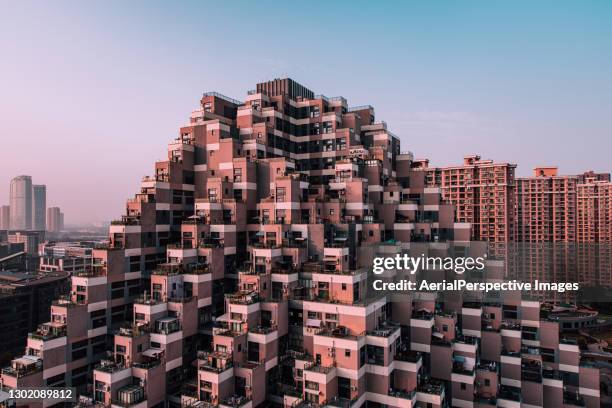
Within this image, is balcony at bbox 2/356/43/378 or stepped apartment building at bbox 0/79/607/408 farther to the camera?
stepped apartment building at bbox 0/79/607/408

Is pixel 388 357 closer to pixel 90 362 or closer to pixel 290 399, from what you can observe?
pixel 290 399

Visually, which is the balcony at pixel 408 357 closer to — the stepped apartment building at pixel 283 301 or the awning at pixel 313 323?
Answer: the stepped apartment building at pixel 283 301

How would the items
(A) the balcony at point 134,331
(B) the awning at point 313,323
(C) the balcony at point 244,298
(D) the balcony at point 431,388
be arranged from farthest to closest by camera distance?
(C) the balcony at point 244,298, (B) the awning at point 313,323, (A) the balcony at point 134,331, (D) the balcony at point 431,388

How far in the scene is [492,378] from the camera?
51.8 metres

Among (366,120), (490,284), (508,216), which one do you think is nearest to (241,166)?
(366,120)

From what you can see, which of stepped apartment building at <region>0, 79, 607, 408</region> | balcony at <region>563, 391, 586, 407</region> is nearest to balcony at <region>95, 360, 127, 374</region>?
stepped apartment building at <region>0, 79, 607, 408</region>

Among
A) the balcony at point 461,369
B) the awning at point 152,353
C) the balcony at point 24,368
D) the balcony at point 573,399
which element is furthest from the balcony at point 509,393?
the balcony at point 24,368

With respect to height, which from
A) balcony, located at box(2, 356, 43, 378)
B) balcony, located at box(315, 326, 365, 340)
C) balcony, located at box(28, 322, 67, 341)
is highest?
balcony, located at box(315, 326, 365, 340)

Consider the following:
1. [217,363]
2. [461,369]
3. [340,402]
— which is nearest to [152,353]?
[217,363]

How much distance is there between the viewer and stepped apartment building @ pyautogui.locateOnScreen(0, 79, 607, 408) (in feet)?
144

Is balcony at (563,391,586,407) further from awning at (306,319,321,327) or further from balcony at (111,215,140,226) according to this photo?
balcony at (111,215,140,226)

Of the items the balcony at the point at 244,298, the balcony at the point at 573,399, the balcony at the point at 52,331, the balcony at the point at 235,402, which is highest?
the balcony at the point at 244,298

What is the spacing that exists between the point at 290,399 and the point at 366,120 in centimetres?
5928

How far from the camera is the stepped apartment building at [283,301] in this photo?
144ft
